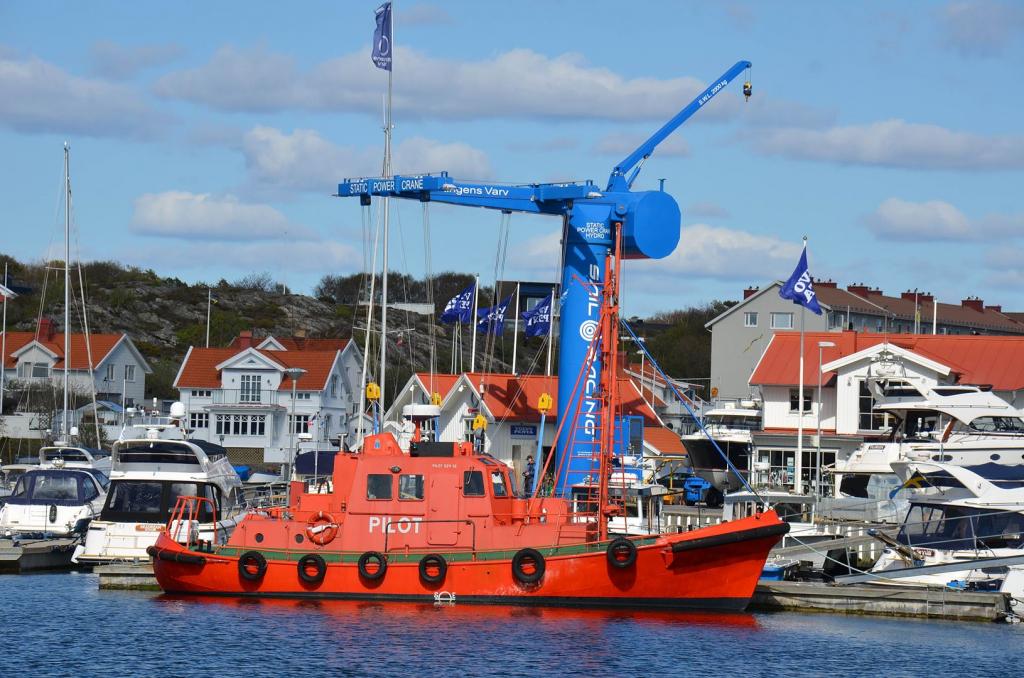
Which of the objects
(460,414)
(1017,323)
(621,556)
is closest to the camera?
(621,556)

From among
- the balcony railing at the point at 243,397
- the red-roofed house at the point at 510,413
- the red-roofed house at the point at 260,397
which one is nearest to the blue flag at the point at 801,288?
the red-roofed house at the point at 510,413

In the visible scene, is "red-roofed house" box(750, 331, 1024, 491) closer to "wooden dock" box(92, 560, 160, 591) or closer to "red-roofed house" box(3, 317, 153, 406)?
"wooden dock" box(92, 560, 160, 591)

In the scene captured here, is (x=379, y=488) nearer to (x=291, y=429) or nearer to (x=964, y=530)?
(x=964, y=530)

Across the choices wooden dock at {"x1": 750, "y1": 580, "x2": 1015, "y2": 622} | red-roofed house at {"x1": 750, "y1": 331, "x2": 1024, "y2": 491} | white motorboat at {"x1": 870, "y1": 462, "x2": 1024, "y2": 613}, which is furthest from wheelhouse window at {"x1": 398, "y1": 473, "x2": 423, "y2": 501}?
red-roofed house at {"x1": 750, "y1": 331, "x2": 1024, "y2": 491}

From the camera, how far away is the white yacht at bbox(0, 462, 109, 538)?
33.6 metres

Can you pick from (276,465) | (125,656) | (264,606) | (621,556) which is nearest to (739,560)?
(621,556)

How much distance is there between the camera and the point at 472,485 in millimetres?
25859

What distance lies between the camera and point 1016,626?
83.1 feet

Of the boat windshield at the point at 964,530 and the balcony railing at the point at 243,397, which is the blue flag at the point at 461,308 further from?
the boat windshield at the point at 964,530

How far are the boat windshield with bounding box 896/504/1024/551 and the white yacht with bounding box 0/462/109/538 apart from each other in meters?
18.5

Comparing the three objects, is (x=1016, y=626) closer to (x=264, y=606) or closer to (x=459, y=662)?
(x=459, y=662)

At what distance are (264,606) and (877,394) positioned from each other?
72.7 feet

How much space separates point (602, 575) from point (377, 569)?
3958 mm

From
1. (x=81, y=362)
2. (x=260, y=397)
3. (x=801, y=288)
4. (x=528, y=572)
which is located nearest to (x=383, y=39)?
(x=801, y=288)
